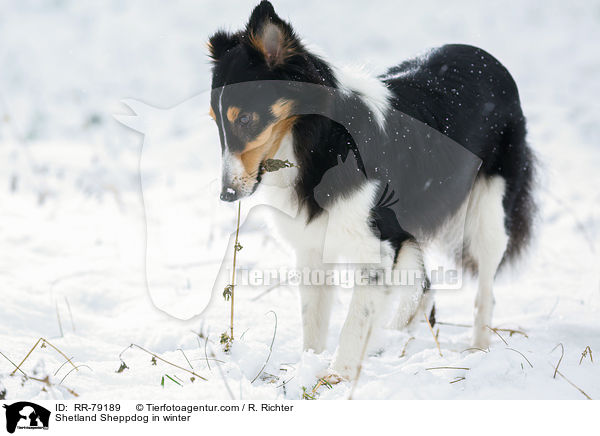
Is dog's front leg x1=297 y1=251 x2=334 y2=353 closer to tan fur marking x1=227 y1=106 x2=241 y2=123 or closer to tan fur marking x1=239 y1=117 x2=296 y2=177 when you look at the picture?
tan fur marking x1=239 y1=117 x2=296 y2=177

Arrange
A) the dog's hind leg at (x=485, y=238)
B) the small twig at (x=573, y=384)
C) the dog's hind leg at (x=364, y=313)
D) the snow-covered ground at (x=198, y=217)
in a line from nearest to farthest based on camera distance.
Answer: the small twig at (x=573, y=384), the snow-covered ground at (x=198, y=217), the dog's hind leg at (x=364, y=313), the dog's hind leg at (x=485, y=238)

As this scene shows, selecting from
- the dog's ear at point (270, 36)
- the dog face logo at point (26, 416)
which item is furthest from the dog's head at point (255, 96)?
the dog face logo at point (26, 416)

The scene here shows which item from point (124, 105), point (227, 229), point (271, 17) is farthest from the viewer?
point (227, 229)

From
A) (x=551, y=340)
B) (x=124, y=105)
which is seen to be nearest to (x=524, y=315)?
(x=551, y=340)

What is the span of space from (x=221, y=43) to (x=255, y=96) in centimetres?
41

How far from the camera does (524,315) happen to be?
3381mm

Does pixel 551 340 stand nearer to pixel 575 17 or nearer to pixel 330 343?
pixel 330 343

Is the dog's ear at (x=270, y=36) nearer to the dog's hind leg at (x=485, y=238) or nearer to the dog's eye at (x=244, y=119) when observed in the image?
the dog's eye at (x=244, y=119)

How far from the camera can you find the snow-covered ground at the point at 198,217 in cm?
214

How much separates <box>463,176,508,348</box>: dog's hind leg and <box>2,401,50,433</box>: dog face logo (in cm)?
222

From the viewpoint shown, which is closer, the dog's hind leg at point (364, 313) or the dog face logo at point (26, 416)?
the dog face logo at point (26, 416)

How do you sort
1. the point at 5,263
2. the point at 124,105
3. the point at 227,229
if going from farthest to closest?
the point at 227,229 → the point at 5,263 → the point at 124,105

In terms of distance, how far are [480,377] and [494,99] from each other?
1797 millimetres

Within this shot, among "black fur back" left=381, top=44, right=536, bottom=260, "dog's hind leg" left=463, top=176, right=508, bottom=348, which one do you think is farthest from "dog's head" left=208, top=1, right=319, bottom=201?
"dog's hind leg" left=463, top=176, right=508, bottom=348
